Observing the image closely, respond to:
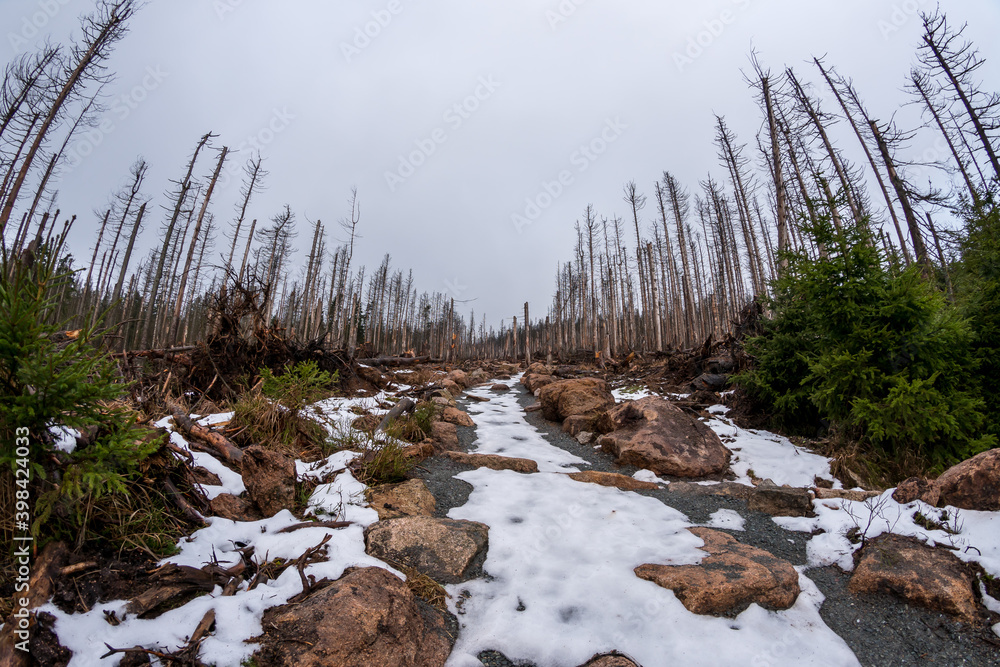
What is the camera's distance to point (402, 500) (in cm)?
371

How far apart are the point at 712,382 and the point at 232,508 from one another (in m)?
8.96

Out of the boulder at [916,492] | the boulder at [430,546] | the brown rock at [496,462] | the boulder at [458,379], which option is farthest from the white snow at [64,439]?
the boulder at [458,379]

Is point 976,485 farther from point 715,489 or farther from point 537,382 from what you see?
point 537,382

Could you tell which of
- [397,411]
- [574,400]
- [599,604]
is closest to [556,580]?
[599,604]

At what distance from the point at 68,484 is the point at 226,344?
515 cm

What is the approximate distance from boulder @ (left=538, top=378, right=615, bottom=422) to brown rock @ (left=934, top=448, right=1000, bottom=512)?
16.3 feet

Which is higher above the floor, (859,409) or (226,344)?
(226,344)

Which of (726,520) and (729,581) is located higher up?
(729,581)

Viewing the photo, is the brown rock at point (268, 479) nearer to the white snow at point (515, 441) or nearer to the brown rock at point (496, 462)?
the brown rock at point (496, 462)

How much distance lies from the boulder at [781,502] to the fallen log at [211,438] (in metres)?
5.06

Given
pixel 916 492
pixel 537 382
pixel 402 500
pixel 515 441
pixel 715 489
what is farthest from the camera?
pixel 537 382

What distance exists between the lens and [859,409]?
436 cm

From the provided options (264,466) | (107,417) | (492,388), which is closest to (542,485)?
(264,466)

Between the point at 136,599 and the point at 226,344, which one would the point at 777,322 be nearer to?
the point at 136,599
